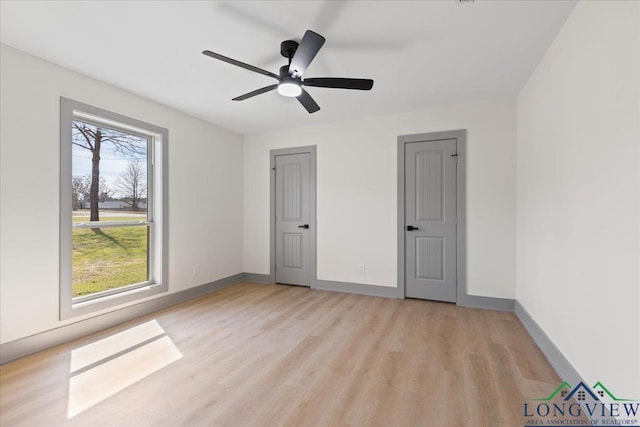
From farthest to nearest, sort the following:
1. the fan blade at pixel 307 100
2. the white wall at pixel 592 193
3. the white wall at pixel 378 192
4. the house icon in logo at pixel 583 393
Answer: the white wall at pixel 378 192 < the fan blade at pixel 307 100 < the house icon in logo at pixel 583 393 < the white wall at pixel 592 193

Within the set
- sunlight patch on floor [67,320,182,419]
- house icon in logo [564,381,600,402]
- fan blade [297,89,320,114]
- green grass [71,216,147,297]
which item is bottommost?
sunlight patch on floor [67,320,182,419]

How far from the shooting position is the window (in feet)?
8.82

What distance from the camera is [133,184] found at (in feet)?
11.2

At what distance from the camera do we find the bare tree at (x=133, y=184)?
10.9 feet

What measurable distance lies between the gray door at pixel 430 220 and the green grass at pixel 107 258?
11.7 feet

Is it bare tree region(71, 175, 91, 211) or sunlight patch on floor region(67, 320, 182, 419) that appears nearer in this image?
sunlight patch on floor region(67, 320, 182, 419)

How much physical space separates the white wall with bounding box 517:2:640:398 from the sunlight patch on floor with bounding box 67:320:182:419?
116 inches

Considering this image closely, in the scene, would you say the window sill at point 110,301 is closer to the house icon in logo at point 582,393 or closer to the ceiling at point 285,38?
the ceiling at point 285,38

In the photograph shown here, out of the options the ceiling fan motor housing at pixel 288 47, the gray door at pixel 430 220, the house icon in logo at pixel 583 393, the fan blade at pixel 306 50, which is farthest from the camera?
the gray door at pixel 430 220

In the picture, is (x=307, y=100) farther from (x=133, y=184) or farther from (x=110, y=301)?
(x=110, y=301)

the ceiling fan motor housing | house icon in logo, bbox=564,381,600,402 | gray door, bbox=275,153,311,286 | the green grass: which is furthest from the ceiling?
house icon in logo, bbox=564,381,600,402

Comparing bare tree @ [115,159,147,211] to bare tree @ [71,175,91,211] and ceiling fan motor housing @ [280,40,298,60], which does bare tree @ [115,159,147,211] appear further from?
ceiling fan motor housing @ [280,40,298,60]

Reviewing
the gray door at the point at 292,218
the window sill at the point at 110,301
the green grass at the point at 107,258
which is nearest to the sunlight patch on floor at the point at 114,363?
the window sill at the point at 110,301

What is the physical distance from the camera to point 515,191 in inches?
134
